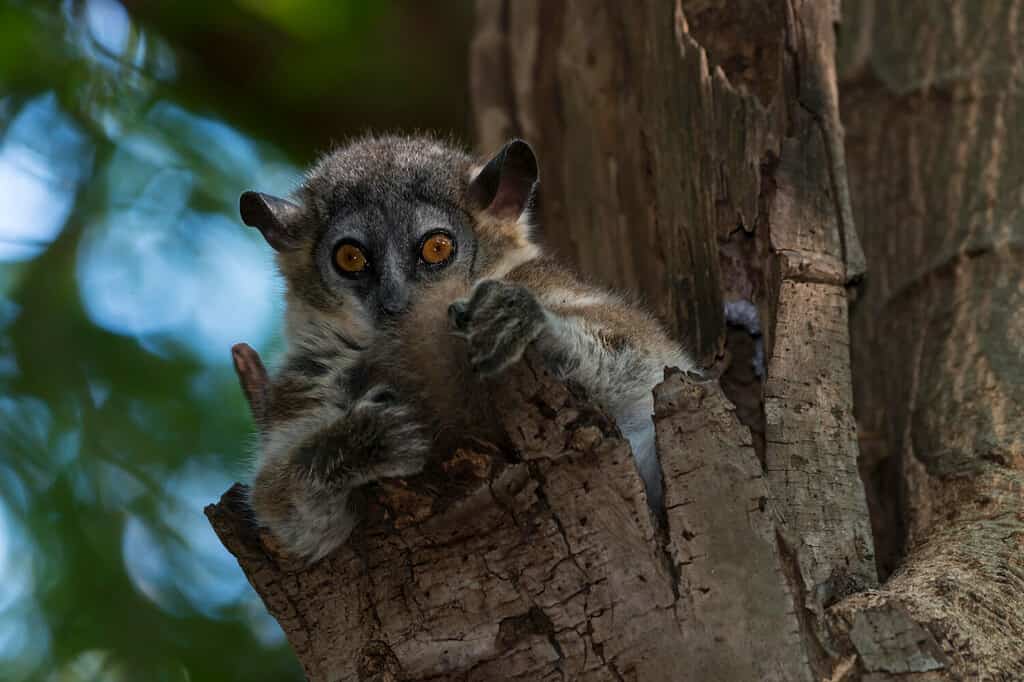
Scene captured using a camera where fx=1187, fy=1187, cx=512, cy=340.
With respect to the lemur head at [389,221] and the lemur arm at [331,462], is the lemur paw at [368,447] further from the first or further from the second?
the lemur head at [389,221]

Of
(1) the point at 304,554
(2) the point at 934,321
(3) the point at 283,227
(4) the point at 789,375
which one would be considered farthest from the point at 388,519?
(2) the point at 934,321

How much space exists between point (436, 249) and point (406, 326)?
81 centimetres

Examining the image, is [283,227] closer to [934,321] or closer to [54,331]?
[54,331]

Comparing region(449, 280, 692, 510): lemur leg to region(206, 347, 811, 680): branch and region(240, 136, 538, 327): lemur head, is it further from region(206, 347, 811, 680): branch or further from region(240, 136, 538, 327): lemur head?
region(240, 136, 538, 327): lemur head

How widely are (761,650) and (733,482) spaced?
→ 31 cm

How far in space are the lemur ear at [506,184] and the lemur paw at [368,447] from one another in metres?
1.33

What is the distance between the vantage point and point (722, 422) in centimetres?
228

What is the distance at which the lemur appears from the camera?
7.97 feet

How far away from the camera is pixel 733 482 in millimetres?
2260

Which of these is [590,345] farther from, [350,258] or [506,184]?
[506,184]

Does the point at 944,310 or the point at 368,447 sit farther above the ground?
the point at 944,310

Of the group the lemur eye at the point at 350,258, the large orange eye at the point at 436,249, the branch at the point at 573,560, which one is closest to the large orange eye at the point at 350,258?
the lemur eye at the point at 350,258

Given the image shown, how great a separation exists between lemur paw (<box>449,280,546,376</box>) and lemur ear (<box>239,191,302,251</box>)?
1.39 metres

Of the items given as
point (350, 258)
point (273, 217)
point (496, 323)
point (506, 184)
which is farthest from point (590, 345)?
point (273, 217)
